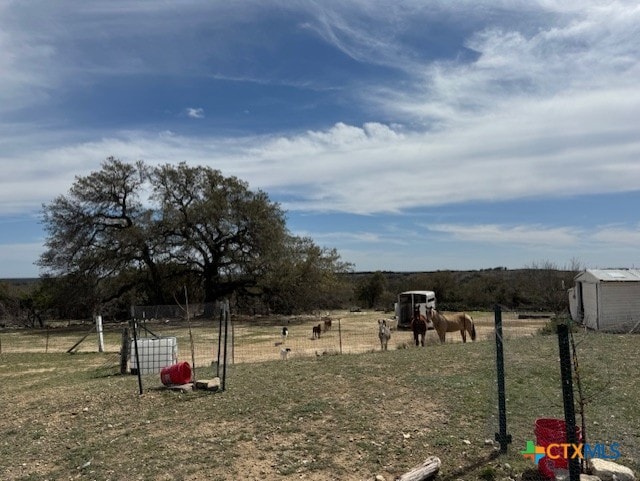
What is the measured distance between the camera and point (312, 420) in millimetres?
7273

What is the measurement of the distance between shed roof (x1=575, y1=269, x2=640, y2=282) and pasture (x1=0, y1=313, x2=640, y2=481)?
11937 millimetres

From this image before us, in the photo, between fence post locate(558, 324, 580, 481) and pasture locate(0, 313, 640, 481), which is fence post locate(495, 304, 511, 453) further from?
fence post locate(558, 324, 580, 481)

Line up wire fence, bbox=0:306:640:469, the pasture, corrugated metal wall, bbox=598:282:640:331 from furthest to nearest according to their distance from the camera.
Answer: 1. corrugated metal wall, bbox=598:282:640:331
2. wire fence, bbox=0:306:640:469
3. the pasture

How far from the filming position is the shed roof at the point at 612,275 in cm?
2295

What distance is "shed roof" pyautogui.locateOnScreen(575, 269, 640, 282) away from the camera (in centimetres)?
2295

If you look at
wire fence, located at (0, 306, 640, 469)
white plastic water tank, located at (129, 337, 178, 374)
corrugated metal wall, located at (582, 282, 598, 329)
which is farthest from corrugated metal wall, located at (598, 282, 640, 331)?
white plastic water tank, located at (129, 337, 178, 374)

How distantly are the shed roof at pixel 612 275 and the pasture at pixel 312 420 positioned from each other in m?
11.9

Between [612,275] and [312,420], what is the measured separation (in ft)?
68.8

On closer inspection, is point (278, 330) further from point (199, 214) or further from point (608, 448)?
point (608, 448)

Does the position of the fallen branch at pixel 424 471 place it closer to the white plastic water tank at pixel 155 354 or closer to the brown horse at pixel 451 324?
the white plastic water tank at pixel 155 354

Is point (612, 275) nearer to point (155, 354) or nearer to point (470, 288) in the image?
point (155, 354)

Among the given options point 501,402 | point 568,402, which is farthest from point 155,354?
point 568,402

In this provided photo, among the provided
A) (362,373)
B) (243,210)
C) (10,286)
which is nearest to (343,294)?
(243,210)

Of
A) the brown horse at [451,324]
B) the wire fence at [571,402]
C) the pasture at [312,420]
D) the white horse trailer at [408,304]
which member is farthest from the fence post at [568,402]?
the white horse trailer at [408,304]
